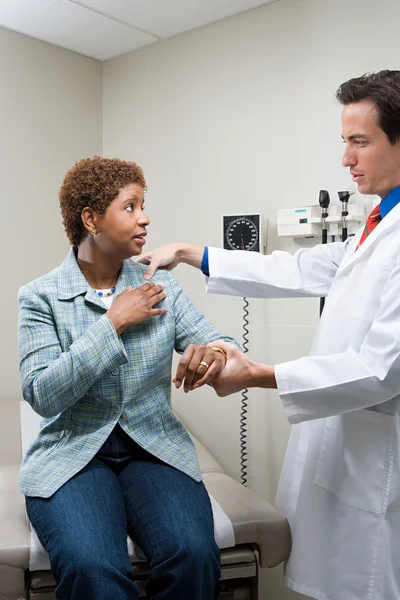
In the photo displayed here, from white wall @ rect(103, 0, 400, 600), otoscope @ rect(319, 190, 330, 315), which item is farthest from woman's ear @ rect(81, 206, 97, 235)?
white wall @ rect(103, 0, 400, 600)

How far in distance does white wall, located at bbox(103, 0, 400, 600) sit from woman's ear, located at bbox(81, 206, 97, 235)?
1046 millimetres

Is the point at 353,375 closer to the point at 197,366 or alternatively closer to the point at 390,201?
the point at 197,366

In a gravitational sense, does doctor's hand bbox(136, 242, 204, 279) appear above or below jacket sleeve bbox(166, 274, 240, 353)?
above

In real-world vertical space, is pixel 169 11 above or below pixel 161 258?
above

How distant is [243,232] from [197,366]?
4.08ft

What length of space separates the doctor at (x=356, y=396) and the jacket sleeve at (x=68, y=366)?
0.57 ft

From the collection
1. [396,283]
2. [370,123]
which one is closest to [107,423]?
[396,283]

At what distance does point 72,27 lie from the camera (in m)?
2.82

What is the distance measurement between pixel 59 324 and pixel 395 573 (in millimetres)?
953

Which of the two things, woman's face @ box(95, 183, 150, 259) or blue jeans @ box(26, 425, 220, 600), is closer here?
blue jeans @ box(26, 425, 220, 600)

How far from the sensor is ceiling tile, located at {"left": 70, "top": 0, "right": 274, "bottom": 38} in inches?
100

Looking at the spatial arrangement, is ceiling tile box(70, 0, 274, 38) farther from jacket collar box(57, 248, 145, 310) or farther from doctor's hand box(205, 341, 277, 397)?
doctor's hand box(205, 341, 277, 397)

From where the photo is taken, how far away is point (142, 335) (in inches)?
63.3

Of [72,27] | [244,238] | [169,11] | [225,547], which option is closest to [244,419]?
[244,238]
